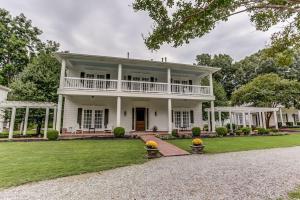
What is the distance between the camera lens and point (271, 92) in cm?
2117

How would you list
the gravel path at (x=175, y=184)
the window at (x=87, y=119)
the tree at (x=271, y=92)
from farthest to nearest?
1. the tree at (x=271, y=92)
2. the window at (x=87, y=119)
3. the gravel path at (x=175, y=184)

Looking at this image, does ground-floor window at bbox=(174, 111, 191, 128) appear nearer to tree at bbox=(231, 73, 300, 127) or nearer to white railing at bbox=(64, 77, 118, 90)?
white railing at bbox=(64, 77, 118, 90)

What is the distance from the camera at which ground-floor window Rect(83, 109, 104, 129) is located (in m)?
14.4

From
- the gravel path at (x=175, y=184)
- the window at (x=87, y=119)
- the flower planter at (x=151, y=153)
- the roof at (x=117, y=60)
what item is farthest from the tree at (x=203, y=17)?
the window at (x=87, y=119)

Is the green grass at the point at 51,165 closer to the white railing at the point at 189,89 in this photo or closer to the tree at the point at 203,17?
the tree at the point at 203,17

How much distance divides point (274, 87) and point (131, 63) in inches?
740

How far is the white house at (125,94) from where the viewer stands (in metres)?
13.0

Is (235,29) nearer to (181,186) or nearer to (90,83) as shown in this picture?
(181,186)

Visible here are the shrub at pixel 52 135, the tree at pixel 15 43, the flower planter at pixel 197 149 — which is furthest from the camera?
the tree at pixel 15 43

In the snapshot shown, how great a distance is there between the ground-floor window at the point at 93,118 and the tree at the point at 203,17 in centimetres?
1054

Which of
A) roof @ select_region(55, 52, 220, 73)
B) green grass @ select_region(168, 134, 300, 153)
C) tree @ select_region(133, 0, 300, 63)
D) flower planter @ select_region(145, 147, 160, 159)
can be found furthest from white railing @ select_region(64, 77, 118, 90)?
tree @ select_region(133, 0, 300, 63)

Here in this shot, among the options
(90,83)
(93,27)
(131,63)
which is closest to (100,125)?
(90,83)

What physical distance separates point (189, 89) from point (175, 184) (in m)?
12.6

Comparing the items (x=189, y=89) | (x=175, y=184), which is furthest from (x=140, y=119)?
(x=175, y=184)
